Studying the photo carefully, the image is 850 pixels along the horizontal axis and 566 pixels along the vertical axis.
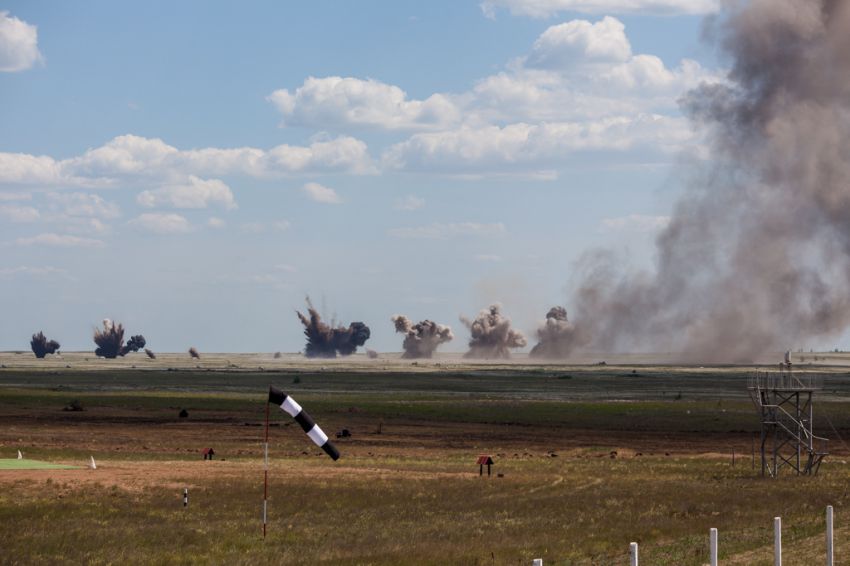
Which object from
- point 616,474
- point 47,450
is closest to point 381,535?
point 616,474

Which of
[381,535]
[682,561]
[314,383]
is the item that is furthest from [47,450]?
[314,383]

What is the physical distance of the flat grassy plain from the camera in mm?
33031

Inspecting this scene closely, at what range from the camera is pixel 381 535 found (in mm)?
36062

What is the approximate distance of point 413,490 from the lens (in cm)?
4675

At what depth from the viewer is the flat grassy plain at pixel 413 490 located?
33031 mm

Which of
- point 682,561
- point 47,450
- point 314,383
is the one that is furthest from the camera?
point 314,383

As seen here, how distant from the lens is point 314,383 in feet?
551

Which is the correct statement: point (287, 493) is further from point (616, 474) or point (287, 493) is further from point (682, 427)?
point (682, 427)

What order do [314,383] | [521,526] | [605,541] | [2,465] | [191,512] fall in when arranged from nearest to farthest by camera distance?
[605,541], [521,526], [191,512], [2,465], [314,383]

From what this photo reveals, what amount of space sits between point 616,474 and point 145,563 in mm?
27292

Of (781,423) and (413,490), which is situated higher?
(781,423)

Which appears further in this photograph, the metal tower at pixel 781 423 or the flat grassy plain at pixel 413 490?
the metal tower at pixel 781 423

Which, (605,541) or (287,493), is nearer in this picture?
(605,541)

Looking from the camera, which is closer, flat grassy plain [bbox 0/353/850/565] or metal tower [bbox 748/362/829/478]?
flat grassy plain [bbox 0/353/850/565]
